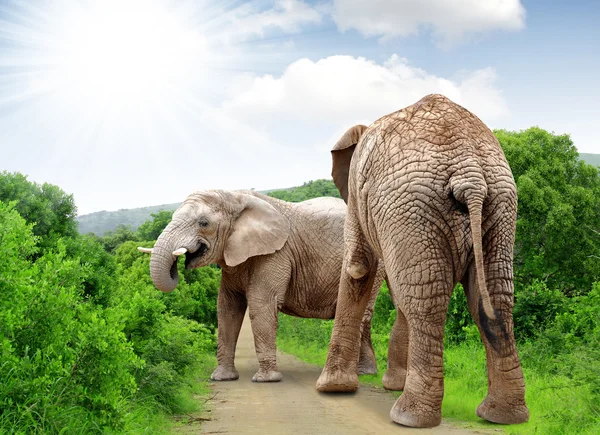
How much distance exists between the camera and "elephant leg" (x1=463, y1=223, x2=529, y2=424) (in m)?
6.36

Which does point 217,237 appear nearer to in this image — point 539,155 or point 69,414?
point 69,414

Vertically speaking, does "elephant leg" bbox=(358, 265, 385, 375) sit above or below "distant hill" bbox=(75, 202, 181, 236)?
below

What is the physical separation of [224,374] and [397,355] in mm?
3512

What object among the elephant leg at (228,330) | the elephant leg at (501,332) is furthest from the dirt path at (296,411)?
the elephant leg at (501,332)

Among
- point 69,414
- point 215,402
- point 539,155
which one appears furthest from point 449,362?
point 539,155

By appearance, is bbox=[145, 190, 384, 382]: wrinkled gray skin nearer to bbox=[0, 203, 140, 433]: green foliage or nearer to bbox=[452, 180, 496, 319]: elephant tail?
bbox=[452, 180, 496, 319]: elephant tail

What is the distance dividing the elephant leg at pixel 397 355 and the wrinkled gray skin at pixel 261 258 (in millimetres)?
1292

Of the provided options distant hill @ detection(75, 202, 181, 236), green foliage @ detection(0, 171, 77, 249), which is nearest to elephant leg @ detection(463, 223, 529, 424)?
green foliage @ detection(0, 171, 77, 249)

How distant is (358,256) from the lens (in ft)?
27.1

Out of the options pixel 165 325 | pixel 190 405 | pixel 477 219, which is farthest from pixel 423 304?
pixel 165 325

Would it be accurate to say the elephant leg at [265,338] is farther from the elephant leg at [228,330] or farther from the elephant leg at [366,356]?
the elephant leg at [366,356]

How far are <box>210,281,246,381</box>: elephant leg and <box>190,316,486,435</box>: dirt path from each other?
0.38 metres

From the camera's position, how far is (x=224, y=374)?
1134 centimetres

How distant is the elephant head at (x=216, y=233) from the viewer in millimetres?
10445
